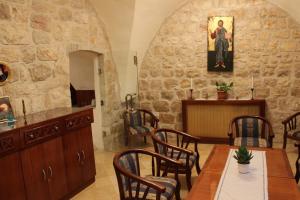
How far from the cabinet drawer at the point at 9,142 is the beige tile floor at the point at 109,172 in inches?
45.3

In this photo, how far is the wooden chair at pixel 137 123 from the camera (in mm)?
4980

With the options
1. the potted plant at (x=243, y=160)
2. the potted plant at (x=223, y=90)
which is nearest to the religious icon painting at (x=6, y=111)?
the potted plant at (x=243, y=160)

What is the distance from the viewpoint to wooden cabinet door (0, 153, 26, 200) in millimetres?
2453

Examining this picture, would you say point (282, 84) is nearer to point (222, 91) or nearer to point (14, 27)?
point (222, 91)

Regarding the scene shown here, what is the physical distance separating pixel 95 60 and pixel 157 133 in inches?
85.2

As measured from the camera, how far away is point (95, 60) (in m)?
4.87

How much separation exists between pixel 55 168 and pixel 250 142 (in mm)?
2476

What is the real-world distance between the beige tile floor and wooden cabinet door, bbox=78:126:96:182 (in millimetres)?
159

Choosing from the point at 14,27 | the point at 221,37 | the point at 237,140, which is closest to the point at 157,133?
the point at 237,140

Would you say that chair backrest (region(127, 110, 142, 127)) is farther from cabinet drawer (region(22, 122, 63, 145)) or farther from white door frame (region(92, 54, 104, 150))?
cabinet drawer (region(22, 122, 63, 145))

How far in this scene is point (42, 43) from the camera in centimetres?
351

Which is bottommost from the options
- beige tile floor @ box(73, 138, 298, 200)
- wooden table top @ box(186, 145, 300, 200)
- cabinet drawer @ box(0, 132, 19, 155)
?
beige tile floor @ box(73, 138, 298, 200)

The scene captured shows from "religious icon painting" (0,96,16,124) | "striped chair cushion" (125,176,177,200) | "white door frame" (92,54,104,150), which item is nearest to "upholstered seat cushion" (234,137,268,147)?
"striped chair cushion" (125,176,177,200)

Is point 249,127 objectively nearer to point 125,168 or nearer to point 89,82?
point 125,168
